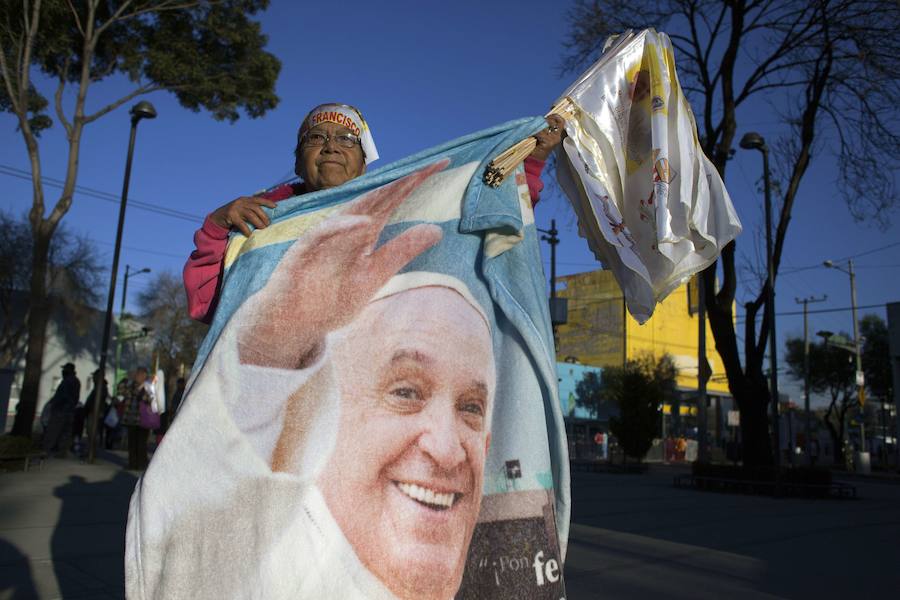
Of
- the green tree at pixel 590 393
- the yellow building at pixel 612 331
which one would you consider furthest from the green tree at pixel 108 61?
the yellow building at pixel 612 331

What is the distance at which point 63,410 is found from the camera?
1354 cm

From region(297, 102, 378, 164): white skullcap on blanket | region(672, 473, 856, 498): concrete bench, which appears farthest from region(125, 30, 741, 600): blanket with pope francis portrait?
region(672, 473, 856, 498): concrete bench

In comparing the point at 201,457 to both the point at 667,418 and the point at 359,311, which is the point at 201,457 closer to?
the point at 359,311

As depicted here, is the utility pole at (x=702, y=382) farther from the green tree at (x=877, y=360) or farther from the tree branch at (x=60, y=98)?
the green tree at (x=877, y=360)

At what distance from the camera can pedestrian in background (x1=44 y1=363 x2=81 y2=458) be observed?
43.3ft

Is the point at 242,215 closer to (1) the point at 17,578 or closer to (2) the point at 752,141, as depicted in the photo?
(1) the point at 17,578

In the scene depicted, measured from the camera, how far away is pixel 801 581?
5.41m

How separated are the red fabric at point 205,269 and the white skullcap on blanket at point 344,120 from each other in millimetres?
514

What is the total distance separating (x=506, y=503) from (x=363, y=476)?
35 centimetres

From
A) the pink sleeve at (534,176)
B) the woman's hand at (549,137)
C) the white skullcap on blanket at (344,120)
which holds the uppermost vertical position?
the white skullcap on blanket at (344,120)

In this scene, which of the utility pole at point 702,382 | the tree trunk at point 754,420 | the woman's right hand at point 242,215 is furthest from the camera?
the utility pole at point 702,382

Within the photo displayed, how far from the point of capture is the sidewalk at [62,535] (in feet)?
13.9

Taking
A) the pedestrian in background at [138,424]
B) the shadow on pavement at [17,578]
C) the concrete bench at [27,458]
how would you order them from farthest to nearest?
1. the pedestrian in background at [138,424]
2. the concrete bench at [27,458]
3. the shadow on pavement at [17,578]

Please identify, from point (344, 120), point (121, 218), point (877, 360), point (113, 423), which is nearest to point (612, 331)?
point (877, 360)
